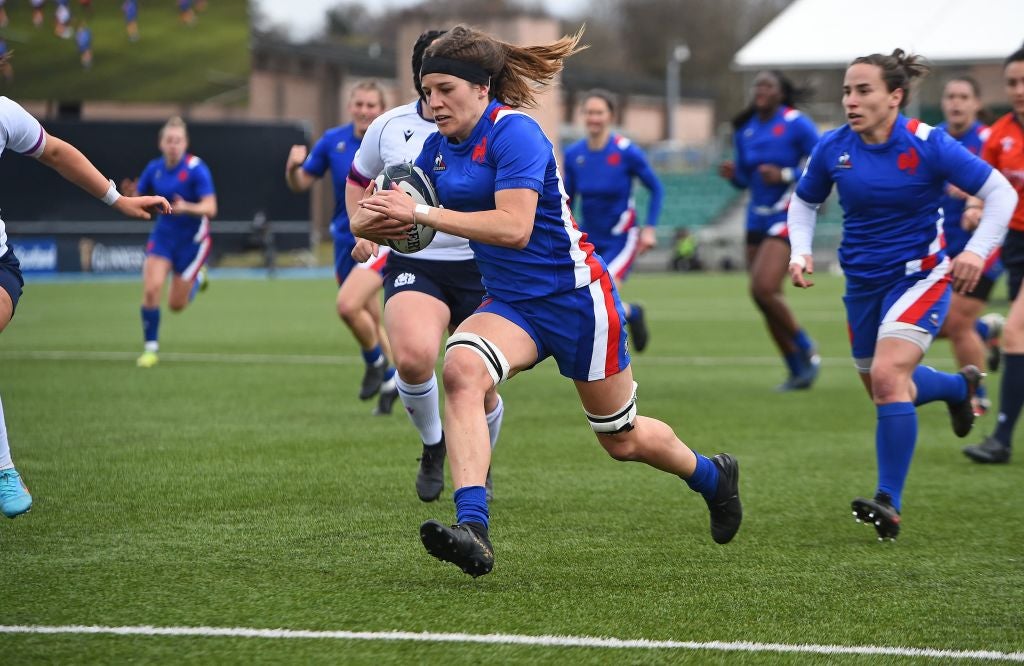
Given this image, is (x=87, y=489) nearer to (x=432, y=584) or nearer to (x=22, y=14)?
(x=432, y=584)

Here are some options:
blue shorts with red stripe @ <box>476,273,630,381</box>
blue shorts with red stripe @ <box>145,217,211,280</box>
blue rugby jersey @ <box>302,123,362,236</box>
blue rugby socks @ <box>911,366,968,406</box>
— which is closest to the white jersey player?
blue shorts with red stripe @ <box>476,273,630,381</box>

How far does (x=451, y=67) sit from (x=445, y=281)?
188 cm

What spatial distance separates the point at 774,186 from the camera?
11.8 meters

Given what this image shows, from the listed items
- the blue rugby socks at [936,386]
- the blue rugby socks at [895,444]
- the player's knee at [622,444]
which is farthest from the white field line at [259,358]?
the player's knee at [622,444]

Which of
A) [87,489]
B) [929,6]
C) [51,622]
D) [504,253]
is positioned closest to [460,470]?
[504,253]

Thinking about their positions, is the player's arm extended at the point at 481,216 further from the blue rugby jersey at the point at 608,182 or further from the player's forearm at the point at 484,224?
Answer: the blue rugby jersey at the point at 608,182

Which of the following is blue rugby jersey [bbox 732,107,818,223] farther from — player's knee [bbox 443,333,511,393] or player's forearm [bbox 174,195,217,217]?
player's knee [bbox 443,333,511,393]

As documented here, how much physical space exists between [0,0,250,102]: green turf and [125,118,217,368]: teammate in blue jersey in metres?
22.0

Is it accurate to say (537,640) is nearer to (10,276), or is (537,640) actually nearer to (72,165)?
(10,276)

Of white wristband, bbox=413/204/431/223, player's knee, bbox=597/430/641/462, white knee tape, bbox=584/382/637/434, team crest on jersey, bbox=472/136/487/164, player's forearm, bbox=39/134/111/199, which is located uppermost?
team crest on jersey, bbox=472/136/487/164

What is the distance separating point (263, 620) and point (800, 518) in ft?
9.38

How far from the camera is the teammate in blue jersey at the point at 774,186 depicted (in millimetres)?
11547

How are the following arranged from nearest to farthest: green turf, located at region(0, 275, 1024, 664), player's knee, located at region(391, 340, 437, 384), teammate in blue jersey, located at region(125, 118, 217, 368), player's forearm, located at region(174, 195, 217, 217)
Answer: green turf, located at region(0, 275, 1024, 664) → player's knee, located at region(391, 340, 437, 384) → player's forearm, located at region(174, 195, 217, 217) → teammate in blue jersey, located at region(125, 118, 217, 368)

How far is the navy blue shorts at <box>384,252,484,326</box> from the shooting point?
264 inches
